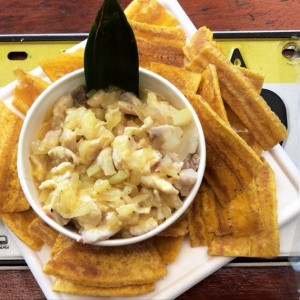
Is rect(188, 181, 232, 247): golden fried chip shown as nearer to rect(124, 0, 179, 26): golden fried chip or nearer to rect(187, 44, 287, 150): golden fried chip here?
rect(187, 44, 287, 150): golden fried chip

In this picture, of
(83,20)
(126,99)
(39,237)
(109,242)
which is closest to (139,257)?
(109,242)

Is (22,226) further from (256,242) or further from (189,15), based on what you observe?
(189,15)

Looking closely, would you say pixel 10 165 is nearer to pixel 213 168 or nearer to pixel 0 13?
pixel 213 168

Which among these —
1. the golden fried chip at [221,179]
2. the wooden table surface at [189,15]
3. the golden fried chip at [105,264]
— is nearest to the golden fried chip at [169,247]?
the golden fried chip at [105,264]

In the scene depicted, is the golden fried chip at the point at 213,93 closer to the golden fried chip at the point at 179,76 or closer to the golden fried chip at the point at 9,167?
the golden fried chip at the point at 179,76

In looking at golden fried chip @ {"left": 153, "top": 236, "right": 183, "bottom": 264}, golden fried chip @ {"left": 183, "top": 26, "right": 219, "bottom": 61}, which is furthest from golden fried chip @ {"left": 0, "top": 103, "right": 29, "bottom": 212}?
golden fried chip @ {"left": 183, "top": 26, "right": 219, "bottom": 61}

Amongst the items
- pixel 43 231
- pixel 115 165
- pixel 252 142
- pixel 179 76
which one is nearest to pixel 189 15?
pixel 179 76
